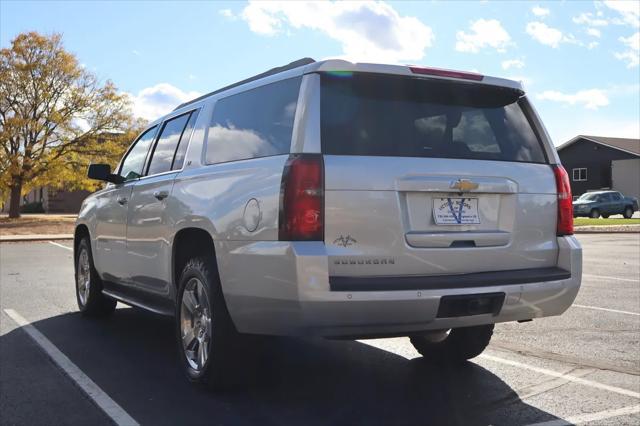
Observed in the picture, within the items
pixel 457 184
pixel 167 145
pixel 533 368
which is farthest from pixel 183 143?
pixel 533 368

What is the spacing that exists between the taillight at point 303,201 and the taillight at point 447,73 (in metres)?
0.92

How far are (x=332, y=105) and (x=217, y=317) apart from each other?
4.92ft

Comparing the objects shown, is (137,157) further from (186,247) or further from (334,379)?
(334,379)

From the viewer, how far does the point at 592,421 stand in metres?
3.87

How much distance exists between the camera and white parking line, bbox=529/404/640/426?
12.6 ft

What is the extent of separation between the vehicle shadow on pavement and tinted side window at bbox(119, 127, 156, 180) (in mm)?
1571

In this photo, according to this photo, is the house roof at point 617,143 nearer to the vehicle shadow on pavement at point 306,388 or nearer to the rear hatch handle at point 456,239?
the vehicle shadow on pavement at point 306,388

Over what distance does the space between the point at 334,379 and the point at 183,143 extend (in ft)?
7.09

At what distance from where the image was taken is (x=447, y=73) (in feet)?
13.5

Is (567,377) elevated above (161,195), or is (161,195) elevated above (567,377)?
(161,195)

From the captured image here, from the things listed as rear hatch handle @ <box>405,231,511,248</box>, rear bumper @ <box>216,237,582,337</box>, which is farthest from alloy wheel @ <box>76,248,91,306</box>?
rear hatch handle @ <box>405,231,511,248</box>

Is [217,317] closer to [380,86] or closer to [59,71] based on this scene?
[380,86]

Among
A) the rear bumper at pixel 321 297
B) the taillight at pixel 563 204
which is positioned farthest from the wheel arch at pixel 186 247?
the taillight at pixel 563 204

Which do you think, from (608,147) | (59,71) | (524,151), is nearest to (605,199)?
(608,147)
